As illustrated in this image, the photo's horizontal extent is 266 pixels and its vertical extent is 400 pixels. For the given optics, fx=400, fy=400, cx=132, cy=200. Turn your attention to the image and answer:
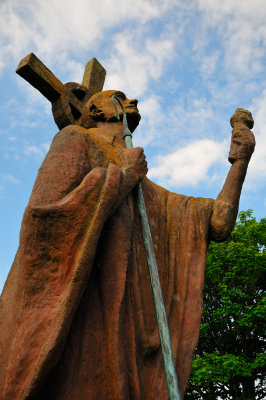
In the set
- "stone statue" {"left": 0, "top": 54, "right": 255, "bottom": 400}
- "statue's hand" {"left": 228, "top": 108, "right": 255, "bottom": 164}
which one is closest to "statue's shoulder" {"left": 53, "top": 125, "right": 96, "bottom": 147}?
"stone statue" {"left": 0, "top": 54, "right": 255, "bottom": 400}

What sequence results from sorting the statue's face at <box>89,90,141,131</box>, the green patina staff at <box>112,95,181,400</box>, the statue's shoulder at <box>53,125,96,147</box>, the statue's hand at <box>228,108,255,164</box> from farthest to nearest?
the statue's face at <box>89,90,141,131</box> → the statue's hand at <box>228,108,255,164</box> → the statue's shoulder at <box>53,125,96,147</box> → the green patina staff at <box>112,95,181,400</box>

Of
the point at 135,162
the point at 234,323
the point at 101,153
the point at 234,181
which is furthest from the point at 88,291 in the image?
the point at 234,323

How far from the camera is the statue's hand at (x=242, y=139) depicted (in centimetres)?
406

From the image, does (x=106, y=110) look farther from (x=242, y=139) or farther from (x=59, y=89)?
(x=242, y=139)

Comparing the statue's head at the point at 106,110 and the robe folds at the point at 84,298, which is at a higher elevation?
the statue's head at the point at 106,110

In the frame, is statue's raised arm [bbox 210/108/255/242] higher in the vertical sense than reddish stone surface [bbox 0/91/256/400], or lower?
higher

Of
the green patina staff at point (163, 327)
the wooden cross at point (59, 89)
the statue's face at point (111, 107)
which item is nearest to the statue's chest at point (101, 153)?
the statue's face at point (111, 107)

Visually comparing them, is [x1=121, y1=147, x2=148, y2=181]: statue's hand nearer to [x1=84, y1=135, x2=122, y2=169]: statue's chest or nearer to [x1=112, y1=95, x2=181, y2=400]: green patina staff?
[x1=84, y1=135, x2=122, y2=169]: statue's chest

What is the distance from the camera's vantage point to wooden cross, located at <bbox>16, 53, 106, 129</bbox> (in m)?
4.65

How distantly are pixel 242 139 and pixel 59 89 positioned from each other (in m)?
2.49

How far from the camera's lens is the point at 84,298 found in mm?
2902

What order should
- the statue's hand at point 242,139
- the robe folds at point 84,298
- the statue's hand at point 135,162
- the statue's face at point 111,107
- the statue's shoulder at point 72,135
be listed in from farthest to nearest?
the statue's face at point 111,107
the statue's hand at point 242,139
the statue's shoulder at point 72,135
the statue's hand at point 135,162
the robe folds at point 84,298

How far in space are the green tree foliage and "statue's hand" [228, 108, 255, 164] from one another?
919 cm

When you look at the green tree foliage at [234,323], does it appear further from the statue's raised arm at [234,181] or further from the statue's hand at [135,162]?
the statue's hand at [135,162]
